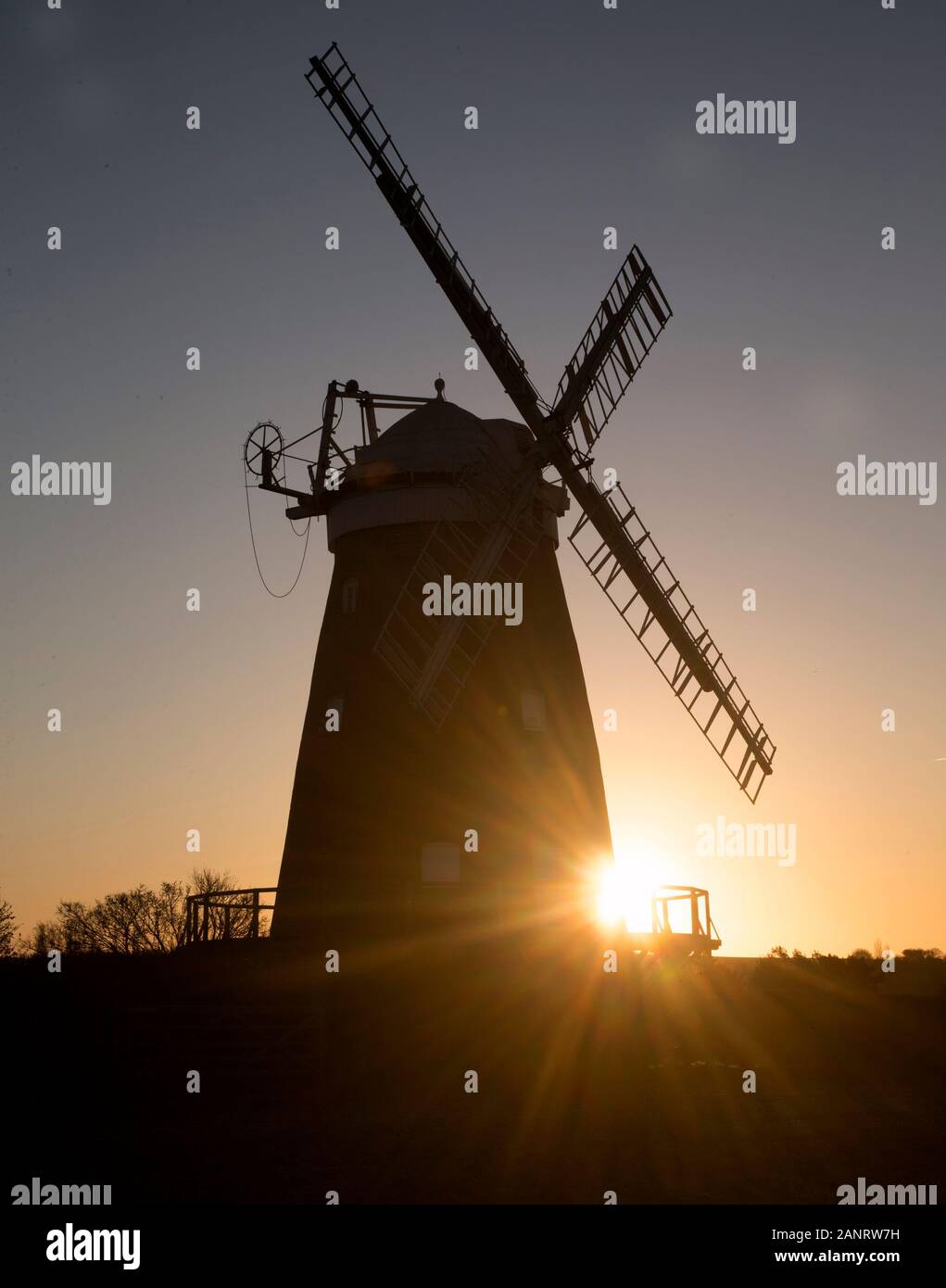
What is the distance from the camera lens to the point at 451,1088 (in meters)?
22.2

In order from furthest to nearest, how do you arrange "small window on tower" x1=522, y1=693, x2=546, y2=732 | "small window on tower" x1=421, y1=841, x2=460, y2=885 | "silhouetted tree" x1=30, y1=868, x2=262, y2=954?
1. "silhouetted tree" x1=30, y1=868, x2=262, y2=954
2. "small window on tower" x1=522, y1=693, x2=546, y2=732
3. "small window on tower" x1=421, y1=841, x2=460, y2=885

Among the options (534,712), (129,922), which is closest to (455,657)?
(534,712)

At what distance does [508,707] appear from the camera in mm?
25984

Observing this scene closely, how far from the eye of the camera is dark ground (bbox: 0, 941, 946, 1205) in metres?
17.1

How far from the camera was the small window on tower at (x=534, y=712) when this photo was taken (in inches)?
1033

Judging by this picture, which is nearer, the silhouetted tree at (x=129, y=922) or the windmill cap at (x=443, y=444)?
the windmill cap at (x=443, y=444)

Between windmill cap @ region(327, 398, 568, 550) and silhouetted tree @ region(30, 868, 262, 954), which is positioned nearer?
windmill cap @ region(327, 398, 568, 550)

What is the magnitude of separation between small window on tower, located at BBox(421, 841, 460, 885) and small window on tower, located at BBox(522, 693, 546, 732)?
283 cm

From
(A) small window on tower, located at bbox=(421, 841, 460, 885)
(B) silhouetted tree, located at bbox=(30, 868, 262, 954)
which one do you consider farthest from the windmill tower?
(B) silhouetted tree, located at bbox=(30, 868, 262, 954)

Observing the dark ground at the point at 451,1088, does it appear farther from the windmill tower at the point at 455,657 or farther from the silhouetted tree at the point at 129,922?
the silhouetted tree at the point at 129,922

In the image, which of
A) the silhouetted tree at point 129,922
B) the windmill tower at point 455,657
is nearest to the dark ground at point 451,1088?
the windmill tower at point 455,657

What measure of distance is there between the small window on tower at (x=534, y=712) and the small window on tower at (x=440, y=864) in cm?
283

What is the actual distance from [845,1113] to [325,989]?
8.42m

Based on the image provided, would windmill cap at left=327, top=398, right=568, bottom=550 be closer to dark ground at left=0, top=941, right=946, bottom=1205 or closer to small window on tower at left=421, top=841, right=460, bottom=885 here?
small window on tower at left=421, top=841, right=460, bottom=885
